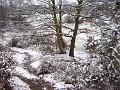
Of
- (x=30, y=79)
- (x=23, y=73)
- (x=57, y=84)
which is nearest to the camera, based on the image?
(x=57, y=84)

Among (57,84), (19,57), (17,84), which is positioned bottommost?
(57,84)

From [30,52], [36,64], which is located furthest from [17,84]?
[30,52]

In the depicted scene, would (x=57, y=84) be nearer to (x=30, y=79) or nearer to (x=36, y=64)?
(x=30, y=79)

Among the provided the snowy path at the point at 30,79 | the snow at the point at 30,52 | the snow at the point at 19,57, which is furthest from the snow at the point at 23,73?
the snow at the point at 30,52

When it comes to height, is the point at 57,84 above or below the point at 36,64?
below

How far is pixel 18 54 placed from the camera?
21000mm

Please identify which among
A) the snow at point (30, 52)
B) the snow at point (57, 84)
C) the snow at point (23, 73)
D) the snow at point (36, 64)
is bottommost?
the snow at point (57, 84)

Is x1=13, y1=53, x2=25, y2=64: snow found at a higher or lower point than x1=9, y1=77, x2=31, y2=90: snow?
higher

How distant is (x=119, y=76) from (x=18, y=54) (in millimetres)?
10149

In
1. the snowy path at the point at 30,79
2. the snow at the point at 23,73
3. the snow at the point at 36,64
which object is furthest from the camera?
the snow at the point at 36,64

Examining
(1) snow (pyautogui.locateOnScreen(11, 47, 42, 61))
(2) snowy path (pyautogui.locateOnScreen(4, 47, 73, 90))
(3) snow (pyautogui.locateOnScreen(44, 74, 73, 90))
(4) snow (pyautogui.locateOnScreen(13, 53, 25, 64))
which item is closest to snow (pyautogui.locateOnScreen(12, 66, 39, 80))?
(2) snowy path (pyautogui.locateOnScreen(4, 47, 73, 90))

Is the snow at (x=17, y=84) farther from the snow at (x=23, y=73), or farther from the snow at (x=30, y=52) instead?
the snow at (x=30, y=52)

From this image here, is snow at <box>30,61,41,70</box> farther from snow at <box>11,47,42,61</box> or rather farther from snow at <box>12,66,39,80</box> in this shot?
snow at <box>11,47,42,61</box>

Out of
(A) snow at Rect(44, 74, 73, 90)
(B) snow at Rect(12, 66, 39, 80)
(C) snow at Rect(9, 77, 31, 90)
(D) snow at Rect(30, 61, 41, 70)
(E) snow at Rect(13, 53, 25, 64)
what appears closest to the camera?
(C) snow at Rect(9, 77, 31, 90)
